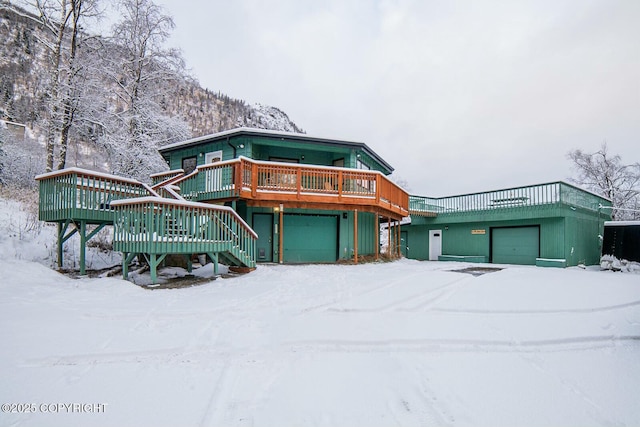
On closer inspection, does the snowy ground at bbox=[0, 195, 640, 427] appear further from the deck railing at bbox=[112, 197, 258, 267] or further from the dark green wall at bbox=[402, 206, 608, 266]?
the dark green wall at bbox=[402, 206, 608, 266]

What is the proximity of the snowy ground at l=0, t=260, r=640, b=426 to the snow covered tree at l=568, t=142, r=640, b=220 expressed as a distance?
78.4ft

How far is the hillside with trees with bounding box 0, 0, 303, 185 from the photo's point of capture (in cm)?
1265

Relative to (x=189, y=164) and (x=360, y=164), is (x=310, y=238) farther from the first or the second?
(x=189, y=164)

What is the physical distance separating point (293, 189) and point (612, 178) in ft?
88.2

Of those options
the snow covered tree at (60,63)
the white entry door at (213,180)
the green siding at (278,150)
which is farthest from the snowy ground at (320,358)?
the snow covered tree at (60,63)

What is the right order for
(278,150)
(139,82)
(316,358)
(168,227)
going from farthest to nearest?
1. (139,82)
2. (278,150)
3. (168,227)
4. (316,358)

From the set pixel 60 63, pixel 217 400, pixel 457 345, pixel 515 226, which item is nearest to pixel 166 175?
pixel 60 63

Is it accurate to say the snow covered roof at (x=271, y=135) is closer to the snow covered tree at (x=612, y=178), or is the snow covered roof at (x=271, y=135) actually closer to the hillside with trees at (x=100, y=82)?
the hillside with trees at (x=100, y=82)

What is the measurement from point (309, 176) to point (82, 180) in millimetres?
6710

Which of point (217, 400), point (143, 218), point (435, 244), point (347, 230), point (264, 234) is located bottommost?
point (435, 244)

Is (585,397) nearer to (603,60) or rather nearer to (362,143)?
(362,143)

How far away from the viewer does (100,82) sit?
13867 millimetres

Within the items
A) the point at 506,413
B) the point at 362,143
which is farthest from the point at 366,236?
the point at 506,413

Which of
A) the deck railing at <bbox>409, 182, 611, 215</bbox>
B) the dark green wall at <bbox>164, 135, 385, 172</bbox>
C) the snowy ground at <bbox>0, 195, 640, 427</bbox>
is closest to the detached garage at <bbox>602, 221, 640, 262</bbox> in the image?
the deck railing at <bbox>409, 182, 611, 215</bbox>
